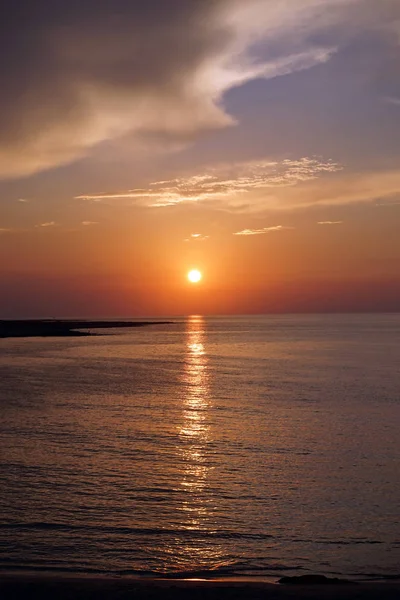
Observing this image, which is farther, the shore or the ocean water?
the ocean water

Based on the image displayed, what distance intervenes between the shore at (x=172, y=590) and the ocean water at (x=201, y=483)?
1086mm

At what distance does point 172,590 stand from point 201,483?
8154 millimetres

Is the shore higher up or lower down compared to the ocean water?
higher up

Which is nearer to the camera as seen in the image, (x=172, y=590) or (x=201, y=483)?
(x=172, y=590)

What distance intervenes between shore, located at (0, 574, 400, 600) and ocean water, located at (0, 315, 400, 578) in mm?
1086

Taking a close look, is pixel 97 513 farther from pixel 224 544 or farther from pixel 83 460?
pixel 83 460

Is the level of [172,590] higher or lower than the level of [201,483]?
higher

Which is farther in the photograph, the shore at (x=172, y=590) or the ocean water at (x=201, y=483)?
the ocean water at (x=201, y=483)

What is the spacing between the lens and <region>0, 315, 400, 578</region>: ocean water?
1327 cm

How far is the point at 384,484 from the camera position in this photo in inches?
737

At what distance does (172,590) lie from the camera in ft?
35.3

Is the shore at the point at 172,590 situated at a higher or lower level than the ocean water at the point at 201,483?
higher

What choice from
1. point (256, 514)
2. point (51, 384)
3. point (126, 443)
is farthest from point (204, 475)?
point (51, 384)

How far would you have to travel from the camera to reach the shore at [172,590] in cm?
1036
